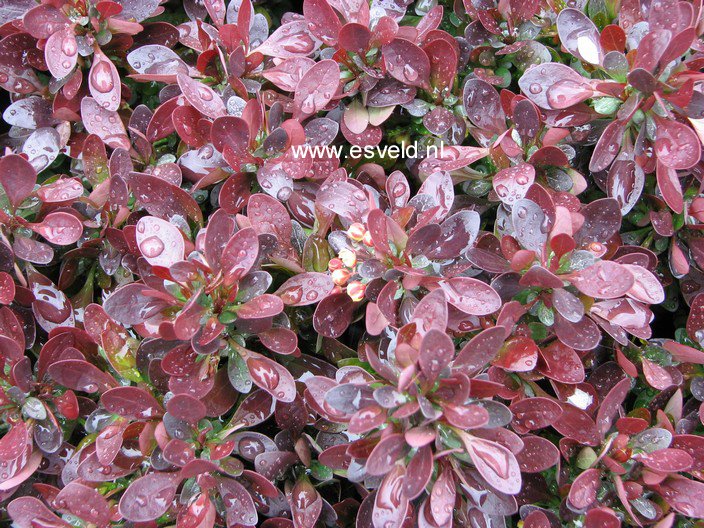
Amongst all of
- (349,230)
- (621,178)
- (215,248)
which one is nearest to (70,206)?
(215,248)

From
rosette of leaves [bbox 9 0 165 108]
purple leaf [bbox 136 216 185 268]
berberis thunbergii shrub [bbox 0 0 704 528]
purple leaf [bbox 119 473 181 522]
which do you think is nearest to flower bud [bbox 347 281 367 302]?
berberis thunbergii shrub [bbox 0 0 704 528]

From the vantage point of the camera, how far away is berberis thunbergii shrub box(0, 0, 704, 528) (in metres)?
1.01

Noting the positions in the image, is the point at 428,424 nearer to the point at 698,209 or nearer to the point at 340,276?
the point at 340,276

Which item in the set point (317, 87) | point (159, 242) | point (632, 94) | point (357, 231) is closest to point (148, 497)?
point (159, 242)

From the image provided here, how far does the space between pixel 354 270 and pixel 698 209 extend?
2.24ft

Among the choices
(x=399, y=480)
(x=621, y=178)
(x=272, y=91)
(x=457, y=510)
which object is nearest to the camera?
(x=399, y=480)

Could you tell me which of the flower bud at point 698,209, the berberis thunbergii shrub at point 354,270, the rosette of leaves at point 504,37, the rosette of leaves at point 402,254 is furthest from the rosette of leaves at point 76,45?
the flower bud at point 698,209

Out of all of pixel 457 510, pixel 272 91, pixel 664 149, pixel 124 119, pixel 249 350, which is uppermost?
pixel 664 149

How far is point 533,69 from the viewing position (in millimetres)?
1159

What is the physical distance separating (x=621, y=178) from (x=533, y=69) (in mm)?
265

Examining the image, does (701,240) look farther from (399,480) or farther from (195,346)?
(195,346)

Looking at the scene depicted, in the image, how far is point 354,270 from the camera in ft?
3.56

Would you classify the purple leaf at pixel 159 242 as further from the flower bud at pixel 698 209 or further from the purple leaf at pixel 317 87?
the flower bud at pixel 698 209

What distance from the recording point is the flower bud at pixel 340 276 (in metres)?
1.06
